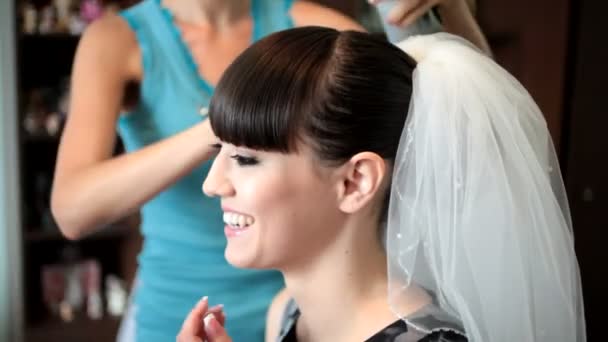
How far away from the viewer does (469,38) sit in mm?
805

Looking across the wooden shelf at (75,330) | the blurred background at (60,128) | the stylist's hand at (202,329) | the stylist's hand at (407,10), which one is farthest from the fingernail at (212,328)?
the wooden shelf at (75,330)

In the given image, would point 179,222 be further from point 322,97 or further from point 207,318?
point 322,97

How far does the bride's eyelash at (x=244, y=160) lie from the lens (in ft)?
2.38

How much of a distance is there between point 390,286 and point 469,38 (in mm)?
326

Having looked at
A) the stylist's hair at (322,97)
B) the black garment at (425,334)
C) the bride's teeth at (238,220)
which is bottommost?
the black garment at (425,334)

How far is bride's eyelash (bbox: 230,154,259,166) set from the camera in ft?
2.38

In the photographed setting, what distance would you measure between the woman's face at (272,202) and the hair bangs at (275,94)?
0.06 feet

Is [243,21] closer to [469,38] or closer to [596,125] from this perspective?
[469,38]

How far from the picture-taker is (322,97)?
0.70 meters

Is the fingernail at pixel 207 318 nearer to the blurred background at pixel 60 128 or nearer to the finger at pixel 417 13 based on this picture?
the finger at pixel 417 13

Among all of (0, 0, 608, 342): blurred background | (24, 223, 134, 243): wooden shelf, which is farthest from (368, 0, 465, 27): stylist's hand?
(24, 223, 134, 243): wooden shelf

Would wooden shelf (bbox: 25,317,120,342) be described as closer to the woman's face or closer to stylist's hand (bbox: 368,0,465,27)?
the woman's face

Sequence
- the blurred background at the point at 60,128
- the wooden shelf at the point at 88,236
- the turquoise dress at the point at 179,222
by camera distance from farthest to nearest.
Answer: the wooden shelf at the point at 88,236
the blurred background at the point at 60,128
the turquoise dress at the point at 179,222

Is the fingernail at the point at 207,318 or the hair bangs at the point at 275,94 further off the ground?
the hair bangs at the point at 275,94
